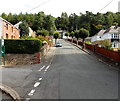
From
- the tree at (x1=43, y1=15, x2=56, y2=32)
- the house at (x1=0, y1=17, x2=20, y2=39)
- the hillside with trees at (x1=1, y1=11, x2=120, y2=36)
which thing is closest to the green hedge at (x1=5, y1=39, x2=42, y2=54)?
the house at (x1=0, y1=17, x2=20, y2=39)

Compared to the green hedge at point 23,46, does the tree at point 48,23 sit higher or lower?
higher

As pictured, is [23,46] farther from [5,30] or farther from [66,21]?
[66,21]

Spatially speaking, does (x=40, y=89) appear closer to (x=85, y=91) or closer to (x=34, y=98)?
(x=34, y=98)

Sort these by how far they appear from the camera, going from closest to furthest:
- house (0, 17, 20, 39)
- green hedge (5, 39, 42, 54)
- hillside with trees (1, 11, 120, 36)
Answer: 1. green hedge (5, 39, 42, 54)
2. house (0, 17, 20, 39)
3. hillside with trees (1, 11, 120, 36)

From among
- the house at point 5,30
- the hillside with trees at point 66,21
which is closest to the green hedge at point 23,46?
the house at point 5,30

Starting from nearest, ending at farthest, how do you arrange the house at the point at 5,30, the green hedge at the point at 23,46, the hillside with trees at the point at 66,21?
the green hedge at the point at 23,46, the house at the point at 5,30, the hillside with trees at the point at 66,21

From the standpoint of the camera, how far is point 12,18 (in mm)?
93812

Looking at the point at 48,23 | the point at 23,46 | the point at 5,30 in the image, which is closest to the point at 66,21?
the point at 48,23

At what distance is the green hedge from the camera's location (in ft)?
67.0

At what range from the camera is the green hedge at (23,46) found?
2042cm

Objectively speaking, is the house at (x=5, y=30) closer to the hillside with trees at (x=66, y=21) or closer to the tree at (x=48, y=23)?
the hillside with trees at (x=66, y=21)

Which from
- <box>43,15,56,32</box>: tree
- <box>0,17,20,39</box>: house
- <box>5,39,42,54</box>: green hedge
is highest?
<box>43,15,56,32</box>: tree

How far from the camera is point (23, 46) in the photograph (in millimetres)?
20609

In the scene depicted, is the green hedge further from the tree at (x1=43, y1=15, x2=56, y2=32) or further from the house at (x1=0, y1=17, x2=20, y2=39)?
the tree at (x1=43, y1=15, x2=56, y2=32)
